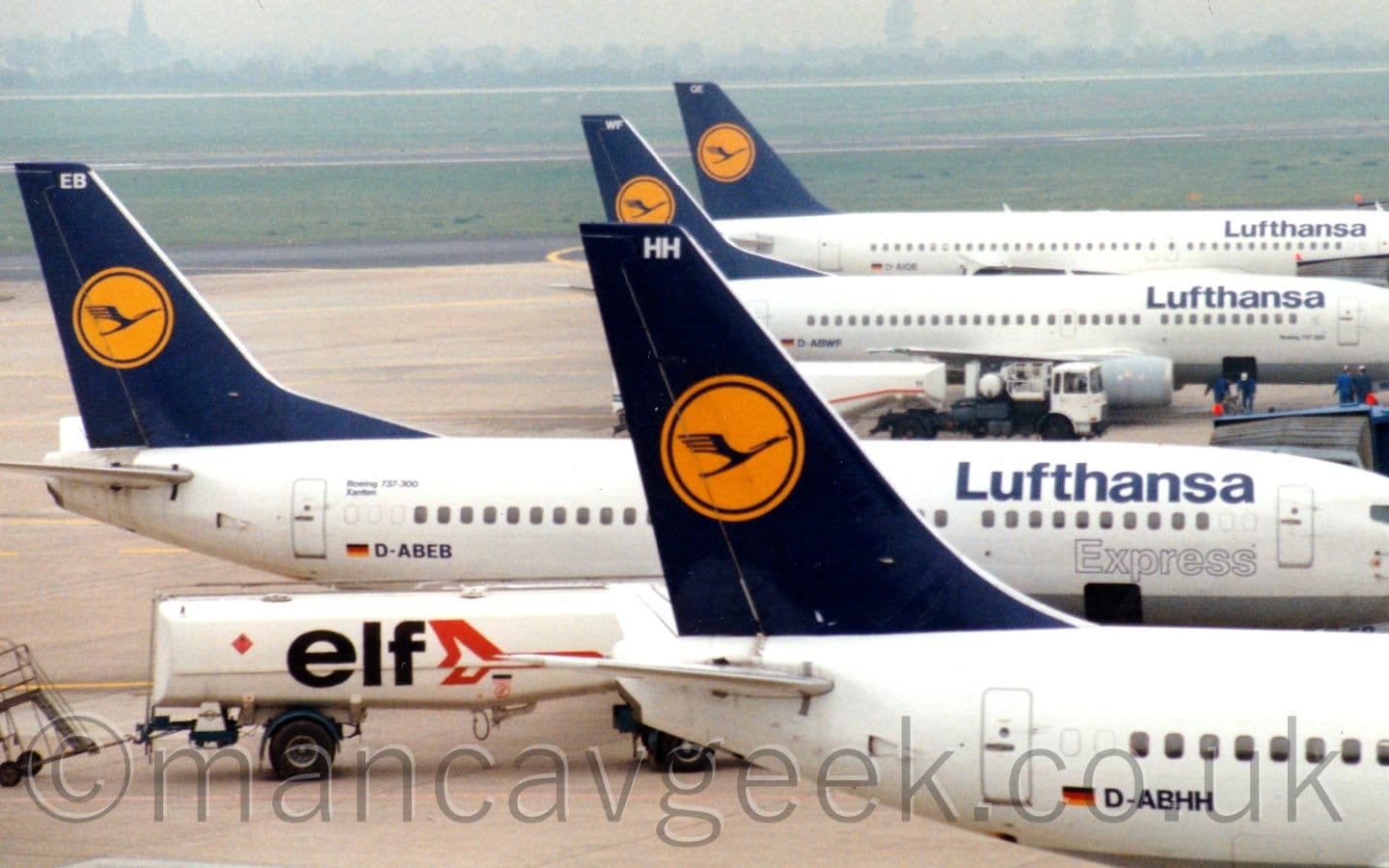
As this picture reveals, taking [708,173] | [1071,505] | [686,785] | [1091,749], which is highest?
[708,173]

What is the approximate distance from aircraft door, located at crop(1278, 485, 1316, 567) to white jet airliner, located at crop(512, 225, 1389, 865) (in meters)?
10.1

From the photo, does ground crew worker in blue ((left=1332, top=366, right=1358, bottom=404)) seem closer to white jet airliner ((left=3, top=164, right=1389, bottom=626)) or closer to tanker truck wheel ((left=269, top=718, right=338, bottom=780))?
white jet airliner ((left=3, top=164, right=1389, bottom=626))

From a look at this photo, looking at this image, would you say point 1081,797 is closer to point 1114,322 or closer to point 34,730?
point 34,730

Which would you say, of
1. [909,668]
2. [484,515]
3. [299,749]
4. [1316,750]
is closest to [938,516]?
[484,515]

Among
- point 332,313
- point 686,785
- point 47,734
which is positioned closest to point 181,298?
point 47,734

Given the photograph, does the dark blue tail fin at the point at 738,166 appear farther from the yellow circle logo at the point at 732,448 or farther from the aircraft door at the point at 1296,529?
the yellow circle logo at the point at 732,448

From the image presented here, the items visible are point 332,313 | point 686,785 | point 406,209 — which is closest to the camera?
point 686,785

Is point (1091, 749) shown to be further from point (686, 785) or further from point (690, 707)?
point (686, 785)

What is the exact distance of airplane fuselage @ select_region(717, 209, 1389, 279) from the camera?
207 feet

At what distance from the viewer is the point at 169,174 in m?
175

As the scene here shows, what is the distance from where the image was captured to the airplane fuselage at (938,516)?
25625 millimetres

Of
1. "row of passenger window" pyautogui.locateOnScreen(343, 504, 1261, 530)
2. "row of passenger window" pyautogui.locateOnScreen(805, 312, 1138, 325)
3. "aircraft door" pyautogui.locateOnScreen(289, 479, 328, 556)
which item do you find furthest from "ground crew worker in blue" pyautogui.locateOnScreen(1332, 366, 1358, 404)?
"aircraft door" pyautogui.locateOnScreen(289, 479, 328, 556)

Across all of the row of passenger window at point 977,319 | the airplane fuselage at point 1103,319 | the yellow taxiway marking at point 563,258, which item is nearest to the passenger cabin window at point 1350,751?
the airplane fuselage at point 1103,319

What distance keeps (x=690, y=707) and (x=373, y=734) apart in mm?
10550
